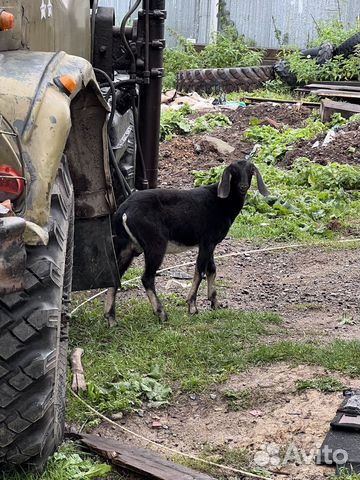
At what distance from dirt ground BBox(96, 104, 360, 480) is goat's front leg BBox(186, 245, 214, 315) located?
293mm

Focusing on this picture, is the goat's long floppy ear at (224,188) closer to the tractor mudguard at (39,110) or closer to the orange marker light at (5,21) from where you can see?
the tractor mudguard at (39,110)

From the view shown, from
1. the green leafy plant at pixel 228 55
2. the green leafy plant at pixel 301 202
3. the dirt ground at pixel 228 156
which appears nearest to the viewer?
the green leafy plant at pixel 301 202

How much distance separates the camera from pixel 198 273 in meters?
7.23

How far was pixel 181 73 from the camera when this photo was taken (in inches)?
792

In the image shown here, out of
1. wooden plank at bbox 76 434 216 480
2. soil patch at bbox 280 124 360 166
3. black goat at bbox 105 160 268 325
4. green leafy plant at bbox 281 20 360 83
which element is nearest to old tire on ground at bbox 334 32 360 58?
green leafy plant at bbox 281 20 360 83

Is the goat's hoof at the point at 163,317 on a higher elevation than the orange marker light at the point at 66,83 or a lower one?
lower

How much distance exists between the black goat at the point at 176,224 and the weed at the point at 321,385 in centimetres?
162

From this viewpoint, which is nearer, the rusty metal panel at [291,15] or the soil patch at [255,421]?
the soil patch at [255,421]

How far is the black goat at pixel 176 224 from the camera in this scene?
6.78 metres

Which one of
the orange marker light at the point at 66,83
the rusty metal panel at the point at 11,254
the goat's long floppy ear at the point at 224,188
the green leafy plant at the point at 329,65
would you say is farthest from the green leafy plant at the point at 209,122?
the rusty metal panel at the point at 11,254

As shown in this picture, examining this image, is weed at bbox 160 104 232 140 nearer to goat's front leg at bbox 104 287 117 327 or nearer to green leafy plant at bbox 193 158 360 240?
green leafy plant at bbox 193 158 360 240

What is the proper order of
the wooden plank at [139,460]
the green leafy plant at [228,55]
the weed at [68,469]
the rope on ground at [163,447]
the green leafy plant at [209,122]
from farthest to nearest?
1. the green leafy plant at [228,55]
2. the green leafy plant at [209,122]
3. the rope on ground at [163,447]
4. the wooden plank at [139,460]
5. the weed at [68,469]

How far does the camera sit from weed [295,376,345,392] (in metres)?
5.43

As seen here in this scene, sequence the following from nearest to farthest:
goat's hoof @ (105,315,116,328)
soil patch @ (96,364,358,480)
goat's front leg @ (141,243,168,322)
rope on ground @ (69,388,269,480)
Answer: rope on ground @ (69,388,269,480), soil patch @ (96,364,358,480), goat's hoof @ (105,315,116,328), goat's front leg @ (141,243,168,322)
